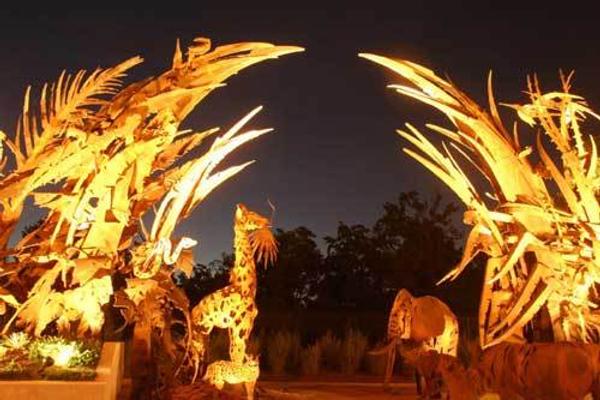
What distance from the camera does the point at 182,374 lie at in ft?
29.6

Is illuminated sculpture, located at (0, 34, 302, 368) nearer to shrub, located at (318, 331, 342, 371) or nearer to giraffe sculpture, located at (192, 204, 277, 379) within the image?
giraffe sculpture, located at (192, 204, 277, 379)

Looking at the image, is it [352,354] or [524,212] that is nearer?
[524,212]

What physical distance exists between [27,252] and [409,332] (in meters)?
4.75

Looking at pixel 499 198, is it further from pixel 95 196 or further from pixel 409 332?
pixel 95 196

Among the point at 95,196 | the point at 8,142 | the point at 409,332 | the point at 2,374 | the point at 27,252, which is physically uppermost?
the point at 8,142

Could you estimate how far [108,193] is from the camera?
28.4 ft

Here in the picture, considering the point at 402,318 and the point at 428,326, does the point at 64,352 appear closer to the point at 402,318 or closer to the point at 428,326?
the point at 402,318

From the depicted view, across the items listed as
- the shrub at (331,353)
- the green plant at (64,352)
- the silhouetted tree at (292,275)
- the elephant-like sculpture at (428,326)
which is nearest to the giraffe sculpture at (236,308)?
the green plant at (64,352)

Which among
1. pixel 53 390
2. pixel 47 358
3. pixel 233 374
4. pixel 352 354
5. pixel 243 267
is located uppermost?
pixel 243 267

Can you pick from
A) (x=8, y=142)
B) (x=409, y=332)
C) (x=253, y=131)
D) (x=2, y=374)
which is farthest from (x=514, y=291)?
(x=8, y=142)

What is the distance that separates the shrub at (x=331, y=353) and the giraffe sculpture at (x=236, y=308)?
Answer: 7.59 meters

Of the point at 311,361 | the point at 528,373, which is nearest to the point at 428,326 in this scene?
the point at 528,373

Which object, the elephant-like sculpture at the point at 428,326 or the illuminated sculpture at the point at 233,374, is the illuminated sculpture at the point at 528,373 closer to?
the illuminated sculpture at the point at 233,374

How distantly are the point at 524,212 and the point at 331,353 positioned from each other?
8.71m
